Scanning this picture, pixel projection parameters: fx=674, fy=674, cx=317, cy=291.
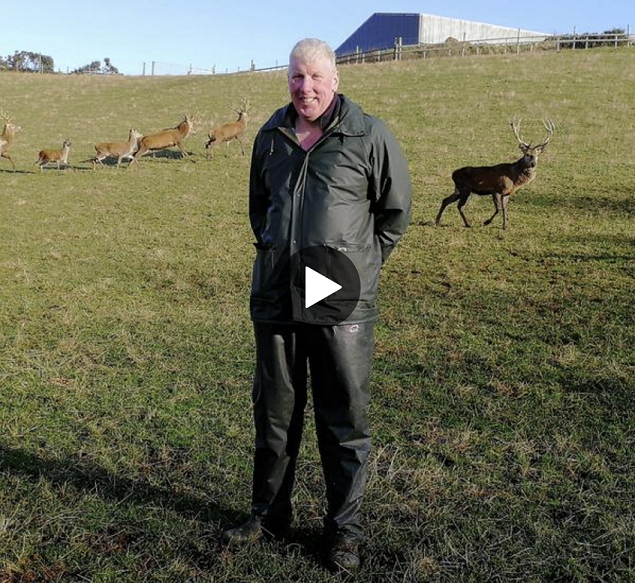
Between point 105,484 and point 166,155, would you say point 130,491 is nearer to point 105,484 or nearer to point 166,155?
point 105,484

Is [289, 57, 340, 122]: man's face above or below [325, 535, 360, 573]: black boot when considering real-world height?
above

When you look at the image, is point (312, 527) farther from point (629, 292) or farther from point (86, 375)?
point (629, 292)

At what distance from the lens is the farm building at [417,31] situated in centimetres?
5684

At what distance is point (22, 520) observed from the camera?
3.26 meters

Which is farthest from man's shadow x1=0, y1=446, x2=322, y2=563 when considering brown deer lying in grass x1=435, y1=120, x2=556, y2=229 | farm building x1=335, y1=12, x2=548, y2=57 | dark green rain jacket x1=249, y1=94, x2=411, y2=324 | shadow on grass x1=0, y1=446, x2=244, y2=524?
farm building x1=335, y1=12, x2=548, y2=57

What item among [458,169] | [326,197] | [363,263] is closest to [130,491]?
[363,263]

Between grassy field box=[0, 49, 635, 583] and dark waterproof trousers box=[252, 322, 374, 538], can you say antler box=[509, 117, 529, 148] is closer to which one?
grassy field box=[0, 49, 635, 583]

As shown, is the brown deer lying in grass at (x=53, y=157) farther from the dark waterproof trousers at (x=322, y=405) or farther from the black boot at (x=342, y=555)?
the black boot at (x=342, y=555)

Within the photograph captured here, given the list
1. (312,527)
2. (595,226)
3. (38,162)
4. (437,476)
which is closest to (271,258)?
(312,527)

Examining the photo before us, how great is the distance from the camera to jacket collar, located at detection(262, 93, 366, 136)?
265 centimetres

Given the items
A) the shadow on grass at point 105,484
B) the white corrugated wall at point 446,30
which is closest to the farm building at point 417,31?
the white corrugated wall at point 446,30

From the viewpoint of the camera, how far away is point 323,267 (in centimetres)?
268

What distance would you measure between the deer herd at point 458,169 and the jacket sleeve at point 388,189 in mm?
7892

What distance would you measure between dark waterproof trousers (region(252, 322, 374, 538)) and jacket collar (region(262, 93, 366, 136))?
30.9 inches
